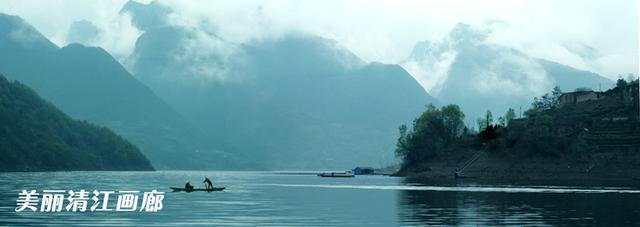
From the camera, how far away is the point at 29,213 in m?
80.1

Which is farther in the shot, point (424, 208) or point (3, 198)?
point (3, 198)

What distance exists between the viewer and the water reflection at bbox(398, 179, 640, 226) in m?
Result: 74.6

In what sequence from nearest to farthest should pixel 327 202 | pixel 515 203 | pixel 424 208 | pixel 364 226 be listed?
pixel 364 226 < pixel 424 208 < pixel 515 203 < pixel 327 202

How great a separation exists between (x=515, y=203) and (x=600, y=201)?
457 inches

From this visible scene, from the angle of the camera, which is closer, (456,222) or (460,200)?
(456,222)

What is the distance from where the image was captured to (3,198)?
109125mm

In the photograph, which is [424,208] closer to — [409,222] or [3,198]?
[409,222]

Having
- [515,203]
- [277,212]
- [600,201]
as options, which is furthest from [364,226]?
[600,201]

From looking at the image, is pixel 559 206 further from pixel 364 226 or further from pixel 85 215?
pixel 85 215

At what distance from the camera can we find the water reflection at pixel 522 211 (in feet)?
245

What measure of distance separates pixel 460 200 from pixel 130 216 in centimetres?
4687

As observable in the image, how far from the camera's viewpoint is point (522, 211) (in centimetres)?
8806

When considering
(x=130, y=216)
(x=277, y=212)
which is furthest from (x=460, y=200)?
(x=130, y=216)

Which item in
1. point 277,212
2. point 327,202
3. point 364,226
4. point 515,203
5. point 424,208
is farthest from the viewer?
point 327,202
